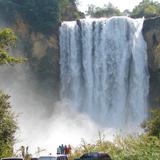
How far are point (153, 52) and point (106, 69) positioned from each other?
18.4 ft

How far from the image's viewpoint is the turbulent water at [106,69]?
6662 cm

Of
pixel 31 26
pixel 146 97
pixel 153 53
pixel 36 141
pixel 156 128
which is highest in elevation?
pixel 31 26

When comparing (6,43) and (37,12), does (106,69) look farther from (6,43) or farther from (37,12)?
(6,43)

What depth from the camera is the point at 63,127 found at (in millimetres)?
67125

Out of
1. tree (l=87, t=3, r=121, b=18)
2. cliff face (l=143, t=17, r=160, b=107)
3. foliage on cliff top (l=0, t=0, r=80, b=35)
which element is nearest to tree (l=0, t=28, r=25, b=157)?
cliff face (l=143, t=17, r=160, b=107)

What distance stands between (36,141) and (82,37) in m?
13.3

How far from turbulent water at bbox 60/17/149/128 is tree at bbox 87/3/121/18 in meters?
31.6

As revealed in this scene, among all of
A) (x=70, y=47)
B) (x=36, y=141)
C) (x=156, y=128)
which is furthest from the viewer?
(x=70, y=47)

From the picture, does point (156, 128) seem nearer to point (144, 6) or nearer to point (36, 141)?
point (36, 141)

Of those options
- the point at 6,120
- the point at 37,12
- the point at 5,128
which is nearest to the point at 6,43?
the point at 6,120

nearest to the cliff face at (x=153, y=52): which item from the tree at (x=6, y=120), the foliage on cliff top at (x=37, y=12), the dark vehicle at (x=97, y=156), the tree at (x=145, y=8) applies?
the foliage on cliff top at (x=37, y=12)

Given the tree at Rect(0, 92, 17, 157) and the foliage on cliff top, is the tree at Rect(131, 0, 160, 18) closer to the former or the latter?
the foliage on cliff top

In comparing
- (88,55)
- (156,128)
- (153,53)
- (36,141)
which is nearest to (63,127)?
(36,141)

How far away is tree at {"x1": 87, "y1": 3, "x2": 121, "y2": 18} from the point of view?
10207cm
